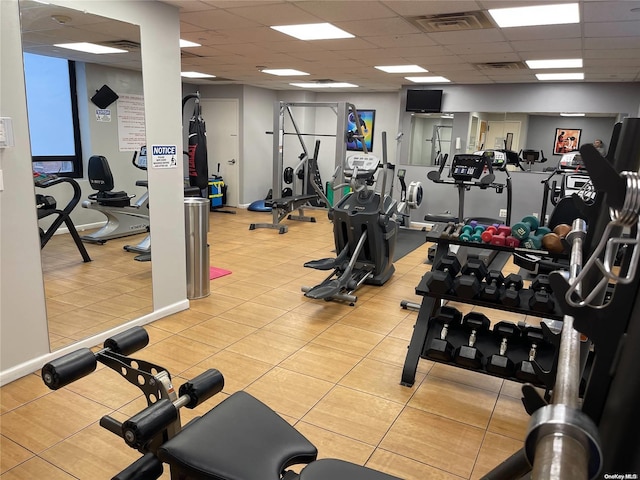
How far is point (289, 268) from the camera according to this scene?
17.7 ft

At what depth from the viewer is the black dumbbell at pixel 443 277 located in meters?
2.70

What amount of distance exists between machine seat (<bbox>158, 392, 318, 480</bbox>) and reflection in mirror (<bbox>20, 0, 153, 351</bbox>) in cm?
199

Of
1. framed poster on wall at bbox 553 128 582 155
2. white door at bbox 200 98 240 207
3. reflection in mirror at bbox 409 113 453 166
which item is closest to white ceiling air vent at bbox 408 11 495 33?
reflection in mirror at bbox 409 113 453 166

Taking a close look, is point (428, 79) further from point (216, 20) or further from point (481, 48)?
point (216, 20)

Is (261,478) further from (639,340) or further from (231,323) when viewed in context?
(231,323)

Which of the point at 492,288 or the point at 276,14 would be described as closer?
the point at 492,288

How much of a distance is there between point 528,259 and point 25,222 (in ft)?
10.1

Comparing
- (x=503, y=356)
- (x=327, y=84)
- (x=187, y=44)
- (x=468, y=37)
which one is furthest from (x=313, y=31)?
(x=327, y=84)

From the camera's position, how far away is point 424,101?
A: 7.92 m

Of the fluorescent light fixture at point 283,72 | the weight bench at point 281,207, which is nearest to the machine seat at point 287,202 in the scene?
the weight bench at point 281,207

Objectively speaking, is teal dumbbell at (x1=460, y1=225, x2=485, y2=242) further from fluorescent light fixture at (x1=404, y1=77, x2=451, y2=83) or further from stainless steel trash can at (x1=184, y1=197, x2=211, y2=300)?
fluorescent light fixture at (x1=404, y1=77, x2=451, y2=83)

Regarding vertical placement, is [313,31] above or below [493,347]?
above

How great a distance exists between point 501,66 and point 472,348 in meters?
4.48

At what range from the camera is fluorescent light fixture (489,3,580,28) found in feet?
11.0
